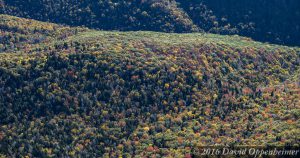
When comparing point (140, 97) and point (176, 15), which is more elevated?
point (176, 15)

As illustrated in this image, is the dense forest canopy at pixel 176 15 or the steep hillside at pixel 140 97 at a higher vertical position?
the dense forest canopy at pixel 176 15

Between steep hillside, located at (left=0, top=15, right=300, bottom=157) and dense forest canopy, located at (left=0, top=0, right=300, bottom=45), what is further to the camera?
dense forest canopy, located at (left=0, top=0, right=300, bottom=45)

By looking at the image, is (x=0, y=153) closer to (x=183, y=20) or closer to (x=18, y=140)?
(x=18, y=140)

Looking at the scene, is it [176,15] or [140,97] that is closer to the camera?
[140,97]

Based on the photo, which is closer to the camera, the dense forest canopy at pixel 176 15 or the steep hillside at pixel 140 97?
the steep hillside at pixel 140 97
